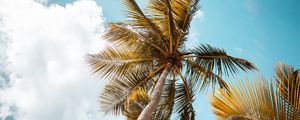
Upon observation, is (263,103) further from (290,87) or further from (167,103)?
(167,103)

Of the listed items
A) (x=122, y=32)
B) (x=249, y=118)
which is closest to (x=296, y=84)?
(x=249, y=118)

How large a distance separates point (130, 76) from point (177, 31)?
197 centimetres

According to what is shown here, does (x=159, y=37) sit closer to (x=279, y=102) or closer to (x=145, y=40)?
(x=145, y=40)

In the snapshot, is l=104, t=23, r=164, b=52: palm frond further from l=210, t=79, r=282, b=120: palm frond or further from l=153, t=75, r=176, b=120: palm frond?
l=210, t=79, r=282, b=120: palm frond

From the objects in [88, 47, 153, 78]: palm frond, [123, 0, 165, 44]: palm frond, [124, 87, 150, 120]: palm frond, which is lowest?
[124, 87, 150, 120]: palm frond

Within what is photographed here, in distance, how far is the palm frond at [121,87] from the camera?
8414 mm

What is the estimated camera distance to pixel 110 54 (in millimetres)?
9359

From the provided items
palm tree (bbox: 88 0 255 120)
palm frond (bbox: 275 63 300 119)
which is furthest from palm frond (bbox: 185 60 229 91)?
palm frond (bbox: 275 63 300 119)

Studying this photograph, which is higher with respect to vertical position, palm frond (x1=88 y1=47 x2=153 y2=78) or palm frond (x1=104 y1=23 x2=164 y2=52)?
palm frond (x1=104 y1=23 x2=164 y2=52)

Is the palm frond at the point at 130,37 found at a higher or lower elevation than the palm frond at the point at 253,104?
higher

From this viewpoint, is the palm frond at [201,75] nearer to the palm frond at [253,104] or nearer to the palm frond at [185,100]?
the palm frond at [185,100]

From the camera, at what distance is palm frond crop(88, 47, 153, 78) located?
9.15 meters

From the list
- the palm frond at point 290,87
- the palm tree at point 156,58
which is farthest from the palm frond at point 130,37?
the palm frond at point 290,87

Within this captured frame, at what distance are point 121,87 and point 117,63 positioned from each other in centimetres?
81
